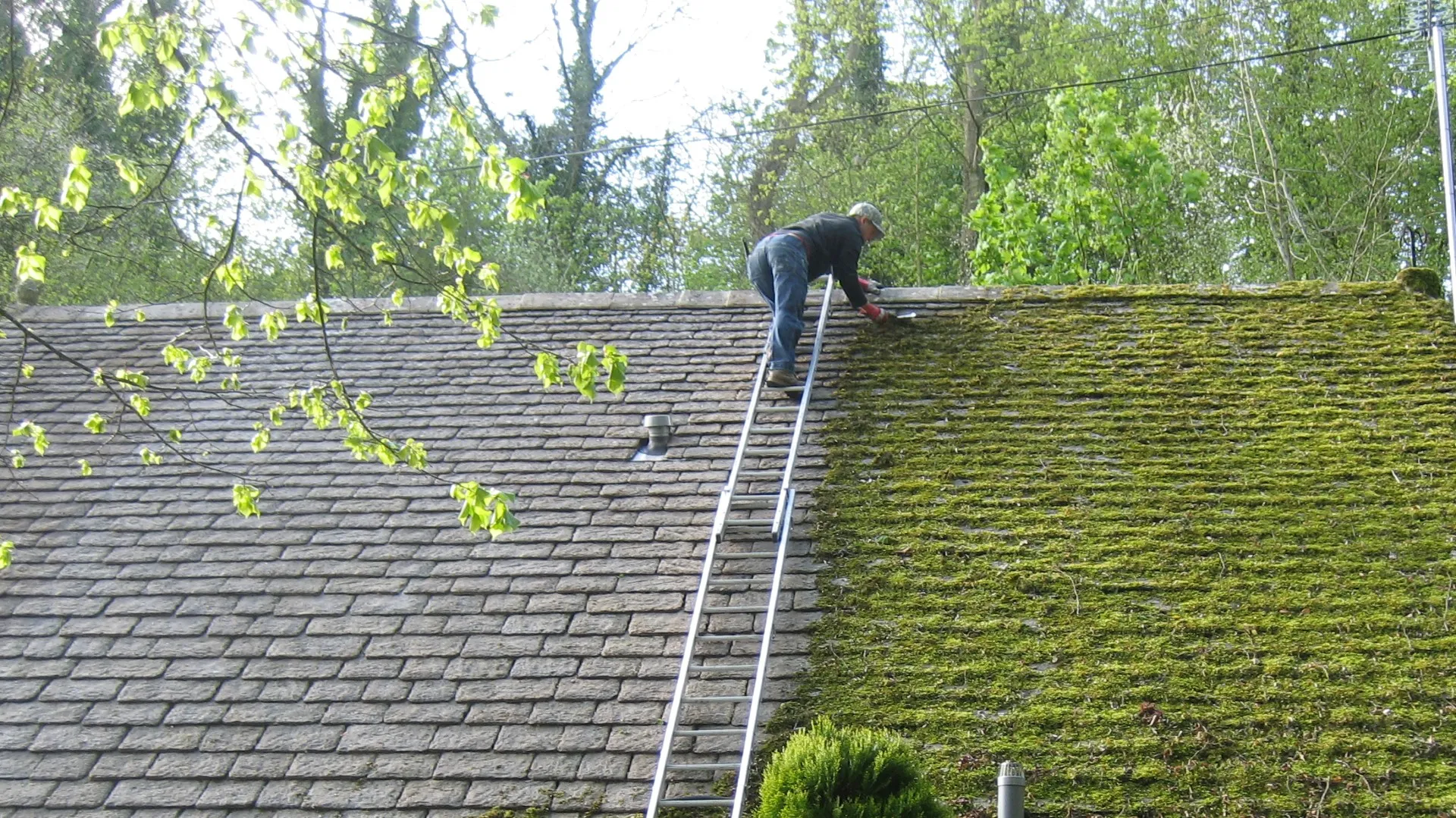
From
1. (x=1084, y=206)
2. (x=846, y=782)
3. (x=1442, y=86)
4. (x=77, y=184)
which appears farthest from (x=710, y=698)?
(x=1084, y=206)

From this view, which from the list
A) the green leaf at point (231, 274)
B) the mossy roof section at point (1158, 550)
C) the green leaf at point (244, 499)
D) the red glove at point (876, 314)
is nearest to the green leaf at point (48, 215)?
the green leaf at point (231, 274)

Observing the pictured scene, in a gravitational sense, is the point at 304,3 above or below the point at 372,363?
above

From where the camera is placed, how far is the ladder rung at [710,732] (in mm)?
5410

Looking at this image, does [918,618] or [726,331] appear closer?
[918,618]

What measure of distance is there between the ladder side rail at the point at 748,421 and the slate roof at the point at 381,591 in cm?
11

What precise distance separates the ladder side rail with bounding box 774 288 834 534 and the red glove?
25cm

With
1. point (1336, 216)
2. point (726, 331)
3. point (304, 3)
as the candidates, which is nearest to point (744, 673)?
point (304, 3)

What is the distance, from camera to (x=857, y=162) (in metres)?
25.7

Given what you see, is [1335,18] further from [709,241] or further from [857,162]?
[709,241]

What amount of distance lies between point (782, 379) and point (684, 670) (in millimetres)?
2885

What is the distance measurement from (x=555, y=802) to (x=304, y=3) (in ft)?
10.1

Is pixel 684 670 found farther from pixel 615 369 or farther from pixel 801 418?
pixel 801 418

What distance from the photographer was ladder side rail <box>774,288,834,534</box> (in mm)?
6707

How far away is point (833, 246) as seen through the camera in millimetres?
8828
